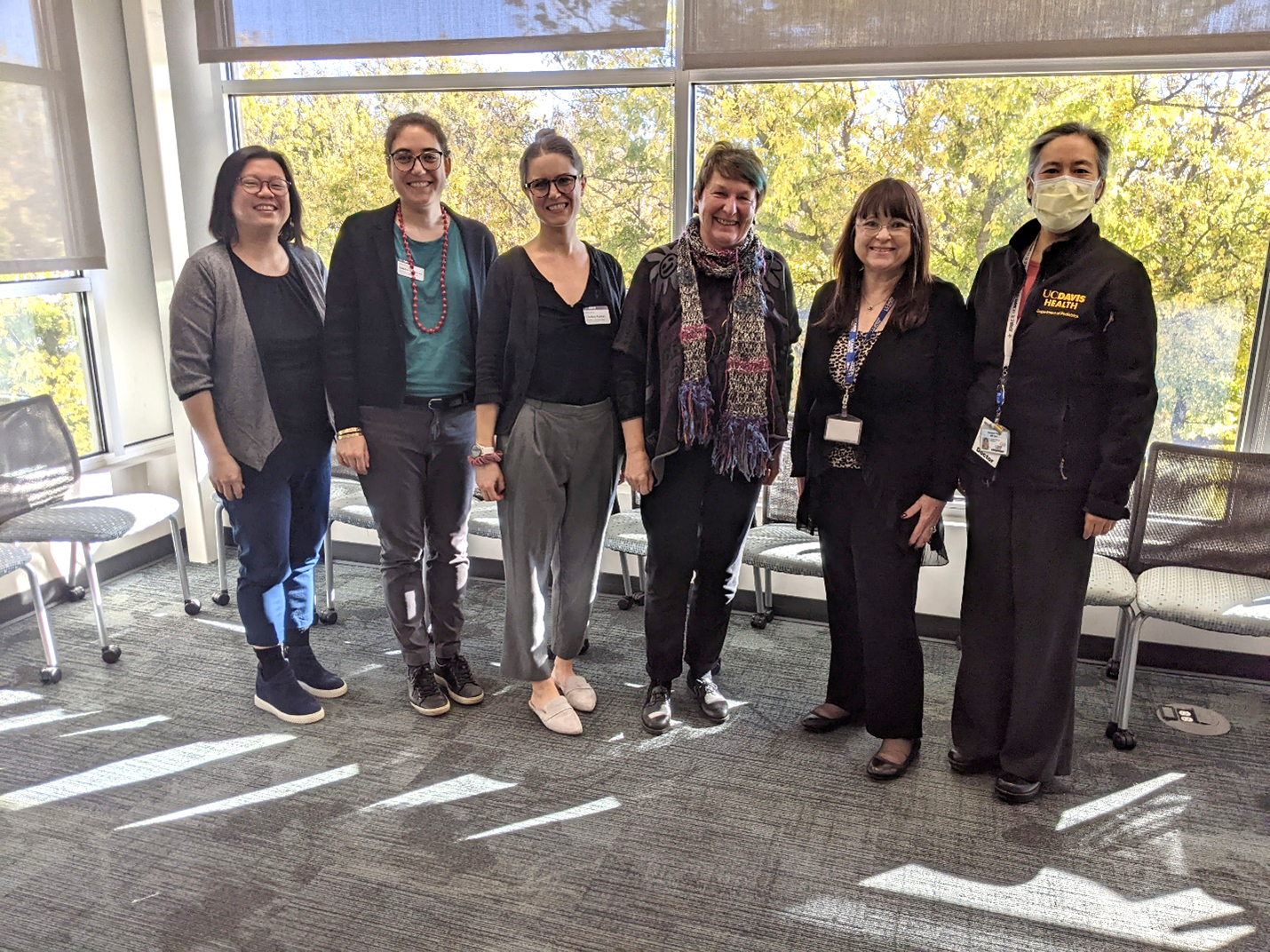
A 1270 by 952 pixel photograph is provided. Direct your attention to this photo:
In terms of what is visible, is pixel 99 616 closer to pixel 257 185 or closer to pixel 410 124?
pixel 257 185

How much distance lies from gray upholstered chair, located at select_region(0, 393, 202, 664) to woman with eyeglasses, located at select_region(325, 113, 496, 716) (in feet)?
4.11

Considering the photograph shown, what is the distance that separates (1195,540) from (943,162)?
5.15 ft

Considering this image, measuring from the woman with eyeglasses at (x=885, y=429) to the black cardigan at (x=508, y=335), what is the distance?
66 centimetres

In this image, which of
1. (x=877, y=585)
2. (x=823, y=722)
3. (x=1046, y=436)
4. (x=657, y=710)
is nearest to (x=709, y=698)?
(x=657, y=710)

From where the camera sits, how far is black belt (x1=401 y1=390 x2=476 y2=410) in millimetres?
2623

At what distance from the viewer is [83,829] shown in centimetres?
229

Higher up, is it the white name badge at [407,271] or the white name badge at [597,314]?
the white name badge at [407,271]

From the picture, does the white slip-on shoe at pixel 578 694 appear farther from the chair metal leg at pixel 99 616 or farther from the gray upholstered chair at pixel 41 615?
the gray upholstered chair at pixel 41 615

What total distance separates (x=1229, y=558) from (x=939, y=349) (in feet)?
4.78

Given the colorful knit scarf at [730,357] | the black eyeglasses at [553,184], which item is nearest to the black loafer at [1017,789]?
the colorful knit scarf at [730,357]

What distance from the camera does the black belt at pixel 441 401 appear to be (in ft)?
8.61

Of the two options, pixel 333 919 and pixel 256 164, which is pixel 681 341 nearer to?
pixel 256 164

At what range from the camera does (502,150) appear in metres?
3.74

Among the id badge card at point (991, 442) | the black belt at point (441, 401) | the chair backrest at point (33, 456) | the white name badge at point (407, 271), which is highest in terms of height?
the white name badge at point (407, 271)
